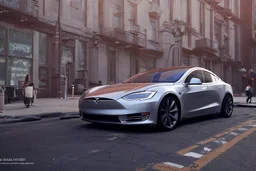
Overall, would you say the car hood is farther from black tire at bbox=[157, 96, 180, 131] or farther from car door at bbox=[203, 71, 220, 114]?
car door at bbox=[203, 71, 220, 114]

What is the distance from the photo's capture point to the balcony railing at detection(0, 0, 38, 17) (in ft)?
42.1

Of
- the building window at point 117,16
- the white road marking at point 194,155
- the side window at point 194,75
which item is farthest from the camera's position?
the building window at point 117,16

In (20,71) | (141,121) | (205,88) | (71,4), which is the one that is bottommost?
(141,121)

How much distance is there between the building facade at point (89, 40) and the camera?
14148mm

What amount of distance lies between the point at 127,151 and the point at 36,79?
12823 millimetres

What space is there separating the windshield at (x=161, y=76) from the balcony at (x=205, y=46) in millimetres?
25049

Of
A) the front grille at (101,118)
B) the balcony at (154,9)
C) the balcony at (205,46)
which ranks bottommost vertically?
the front grille at (101,118)

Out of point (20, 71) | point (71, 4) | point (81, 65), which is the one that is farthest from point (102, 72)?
point (20, 71)

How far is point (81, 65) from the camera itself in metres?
18.2

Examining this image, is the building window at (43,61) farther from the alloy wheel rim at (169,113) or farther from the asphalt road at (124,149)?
the alloy wheel rim at (169,113)

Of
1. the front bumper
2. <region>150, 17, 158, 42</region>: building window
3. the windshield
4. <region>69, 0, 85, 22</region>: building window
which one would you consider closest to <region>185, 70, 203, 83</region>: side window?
the windshield

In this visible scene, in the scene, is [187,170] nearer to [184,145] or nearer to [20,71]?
[184,145]

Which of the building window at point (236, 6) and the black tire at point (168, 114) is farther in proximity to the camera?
the building window at point (236, 6)

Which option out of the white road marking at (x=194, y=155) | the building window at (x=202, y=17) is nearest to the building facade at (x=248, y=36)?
the building window at (x=202, y=17)
